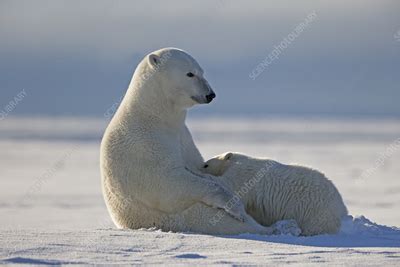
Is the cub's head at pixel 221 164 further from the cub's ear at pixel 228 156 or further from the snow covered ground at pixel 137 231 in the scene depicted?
the snow covered ground at pixel 137 231

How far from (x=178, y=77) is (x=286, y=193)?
52.3 inches

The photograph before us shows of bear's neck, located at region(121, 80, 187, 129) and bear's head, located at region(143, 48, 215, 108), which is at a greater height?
bear's head, located at region(143, 48, 215, 108)

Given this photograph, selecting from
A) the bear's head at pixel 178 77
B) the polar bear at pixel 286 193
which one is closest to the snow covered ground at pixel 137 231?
the polar bear at pixel 286 193

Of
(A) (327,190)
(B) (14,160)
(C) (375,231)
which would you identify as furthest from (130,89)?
(B) (14,160)

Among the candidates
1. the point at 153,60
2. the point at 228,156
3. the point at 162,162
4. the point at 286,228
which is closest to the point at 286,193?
the point at 286,228

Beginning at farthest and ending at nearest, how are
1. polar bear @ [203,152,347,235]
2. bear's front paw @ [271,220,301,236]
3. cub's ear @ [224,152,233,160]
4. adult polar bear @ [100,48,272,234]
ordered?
cub's ear @ [224,152,233,160] < polar bear @ [203,152,347,235] < bear's front paw @ [271,220,301,236] < adult polar bear @ [100,48,272,234]

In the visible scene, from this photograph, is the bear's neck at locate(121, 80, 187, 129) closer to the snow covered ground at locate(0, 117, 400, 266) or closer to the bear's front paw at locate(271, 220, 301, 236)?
the snow covered ground at locate(0, 117, 400, 266)

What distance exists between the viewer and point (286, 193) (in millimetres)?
6723

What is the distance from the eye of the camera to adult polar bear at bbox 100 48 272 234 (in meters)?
6.23

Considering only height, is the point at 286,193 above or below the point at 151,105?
below

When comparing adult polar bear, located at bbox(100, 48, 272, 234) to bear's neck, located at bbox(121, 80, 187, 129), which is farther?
bear's neck, located at bbox(121, 80, 187, 129)

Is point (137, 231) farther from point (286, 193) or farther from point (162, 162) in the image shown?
point (286, 193)

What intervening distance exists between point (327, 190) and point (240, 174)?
0.74 metres

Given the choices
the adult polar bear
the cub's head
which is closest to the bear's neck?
the adult polar bear
